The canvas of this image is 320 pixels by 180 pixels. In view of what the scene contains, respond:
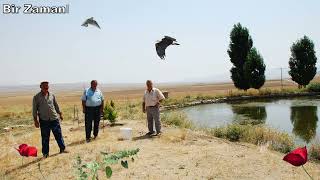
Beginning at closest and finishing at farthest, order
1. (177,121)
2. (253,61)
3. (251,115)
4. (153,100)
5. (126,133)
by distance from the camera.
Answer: (126,133)
(153,100)
(177,121)
(251,115)
(253,61)

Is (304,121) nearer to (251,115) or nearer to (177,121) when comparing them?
(251,115)

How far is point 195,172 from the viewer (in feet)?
23.2

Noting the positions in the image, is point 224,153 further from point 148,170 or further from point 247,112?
point 247,112

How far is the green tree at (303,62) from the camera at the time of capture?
114ft

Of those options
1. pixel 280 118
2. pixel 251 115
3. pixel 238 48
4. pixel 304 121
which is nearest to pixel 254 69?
pixel 238 48

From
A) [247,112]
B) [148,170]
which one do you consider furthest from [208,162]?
[247,112]

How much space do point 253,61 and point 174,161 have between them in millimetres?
25504

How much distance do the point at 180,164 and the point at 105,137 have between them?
3.77 metres

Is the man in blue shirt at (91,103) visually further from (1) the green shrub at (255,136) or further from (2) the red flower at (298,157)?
(2) the red flower at (298,157)

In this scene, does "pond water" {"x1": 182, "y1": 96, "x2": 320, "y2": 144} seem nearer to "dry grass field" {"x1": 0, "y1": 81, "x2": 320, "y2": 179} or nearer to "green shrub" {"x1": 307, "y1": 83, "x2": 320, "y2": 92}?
"dry grass field" {"x1": 0, "y1": 81, "x2": 320, "y2": 179}

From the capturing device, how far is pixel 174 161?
7.88 meters

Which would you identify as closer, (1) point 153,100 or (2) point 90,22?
(2) point 90,22

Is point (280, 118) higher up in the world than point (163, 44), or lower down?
lower down

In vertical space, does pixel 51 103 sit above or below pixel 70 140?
above
